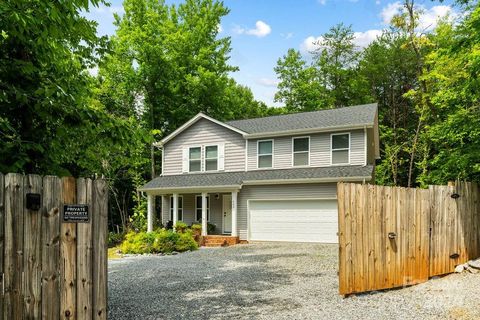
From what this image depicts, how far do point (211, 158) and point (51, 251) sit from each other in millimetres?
18156

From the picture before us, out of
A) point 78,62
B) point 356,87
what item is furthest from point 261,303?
point 356,87

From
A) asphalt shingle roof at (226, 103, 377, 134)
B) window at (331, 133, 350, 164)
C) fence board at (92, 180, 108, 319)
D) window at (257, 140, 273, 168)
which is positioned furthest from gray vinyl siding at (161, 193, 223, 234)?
fence board at (92, 180, 108, 319)

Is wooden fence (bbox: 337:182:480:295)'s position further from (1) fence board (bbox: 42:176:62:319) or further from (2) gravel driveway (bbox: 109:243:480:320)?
(1) fence board (bbox: 42:176:62:319)

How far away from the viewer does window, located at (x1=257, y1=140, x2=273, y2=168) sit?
67.9 ft

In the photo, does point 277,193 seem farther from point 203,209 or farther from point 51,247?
point 51,247

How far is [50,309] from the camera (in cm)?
396

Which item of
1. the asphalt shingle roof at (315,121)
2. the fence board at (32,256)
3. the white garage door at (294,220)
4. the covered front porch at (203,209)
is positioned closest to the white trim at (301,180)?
the covered front porch at (203,209)

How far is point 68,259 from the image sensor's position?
13.5ft

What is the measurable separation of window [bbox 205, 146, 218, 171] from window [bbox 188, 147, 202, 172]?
0.43 meters

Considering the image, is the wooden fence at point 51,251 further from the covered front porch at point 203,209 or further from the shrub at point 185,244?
the covered front porch at point 203,209

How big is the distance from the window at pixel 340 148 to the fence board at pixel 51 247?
642 inches

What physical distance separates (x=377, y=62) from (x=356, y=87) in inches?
125

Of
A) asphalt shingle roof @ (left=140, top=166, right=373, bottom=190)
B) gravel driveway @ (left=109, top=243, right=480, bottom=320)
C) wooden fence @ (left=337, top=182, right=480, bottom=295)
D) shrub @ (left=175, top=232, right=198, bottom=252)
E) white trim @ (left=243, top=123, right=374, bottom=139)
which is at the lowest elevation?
shrub @ (left=175, top=232, right=198, bottom=252)

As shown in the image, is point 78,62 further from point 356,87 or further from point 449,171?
point 356,87
